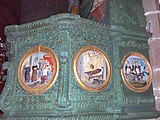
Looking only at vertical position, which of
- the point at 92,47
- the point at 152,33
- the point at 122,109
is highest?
the point at 152,33

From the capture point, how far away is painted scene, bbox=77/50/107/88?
174 centimetres

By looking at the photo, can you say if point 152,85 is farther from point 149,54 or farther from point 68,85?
point 68,85

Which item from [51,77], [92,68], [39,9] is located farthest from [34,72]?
[39,9]

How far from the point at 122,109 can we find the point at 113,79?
25cm

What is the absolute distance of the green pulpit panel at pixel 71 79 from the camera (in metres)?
1.67

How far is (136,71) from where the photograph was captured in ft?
6.53

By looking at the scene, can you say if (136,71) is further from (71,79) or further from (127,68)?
(71,79)

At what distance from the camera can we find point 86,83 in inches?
68.0

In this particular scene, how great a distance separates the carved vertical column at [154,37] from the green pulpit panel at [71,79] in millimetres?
97

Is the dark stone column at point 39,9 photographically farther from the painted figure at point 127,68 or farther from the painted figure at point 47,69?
the painted figure at point 127,68

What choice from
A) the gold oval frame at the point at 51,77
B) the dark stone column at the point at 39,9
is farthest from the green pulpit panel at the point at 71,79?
the dark stone column at the point at 39,9

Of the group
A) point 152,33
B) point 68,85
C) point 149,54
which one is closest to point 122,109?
point 68,85

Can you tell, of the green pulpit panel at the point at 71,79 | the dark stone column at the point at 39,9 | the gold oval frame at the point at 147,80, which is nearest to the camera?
the green pulpit panel at the point at 71,79

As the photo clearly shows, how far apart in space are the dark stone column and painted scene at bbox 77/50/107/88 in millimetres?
1453
